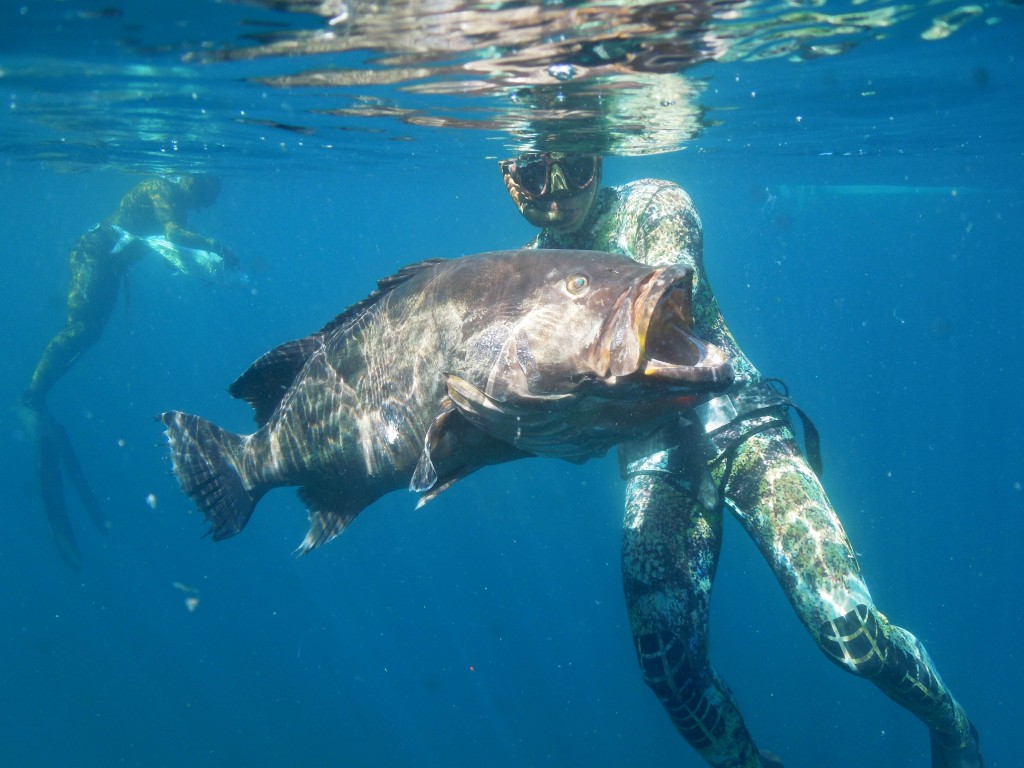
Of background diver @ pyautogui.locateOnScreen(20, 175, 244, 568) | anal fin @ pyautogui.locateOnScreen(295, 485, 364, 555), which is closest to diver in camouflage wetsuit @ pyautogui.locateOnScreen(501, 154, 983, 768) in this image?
anal fin @ pyautogui.locateOnScreen(295, 485, 364, 555)

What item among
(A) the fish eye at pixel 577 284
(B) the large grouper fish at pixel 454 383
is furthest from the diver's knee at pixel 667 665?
(A) the fish eye at pixel 577 284

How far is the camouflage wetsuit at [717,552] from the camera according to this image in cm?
440

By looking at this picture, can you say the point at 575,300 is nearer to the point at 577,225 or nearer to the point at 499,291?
the point at 499,291

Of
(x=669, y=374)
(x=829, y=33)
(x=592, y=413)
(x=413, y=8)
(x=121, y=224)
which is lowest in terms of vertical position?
(x=121, y=224)

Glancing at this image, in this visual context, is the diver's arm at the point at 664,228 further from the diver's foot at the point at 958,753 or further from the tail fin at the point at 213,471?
the diver's foot at the point at 958,753

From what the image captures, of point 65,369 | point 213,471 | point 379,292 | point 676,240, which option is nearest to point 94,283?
point 65,369

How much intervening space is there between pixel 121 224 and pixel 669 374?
19396 millimetres

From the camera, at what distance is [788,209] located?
44000mm

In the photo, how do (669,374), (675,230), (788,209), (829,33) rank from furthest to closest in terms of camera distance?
(788,209) < (829,33) < (675,230) < (669,374)

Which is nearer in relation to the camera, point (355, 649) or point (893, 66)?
point (893, 66)

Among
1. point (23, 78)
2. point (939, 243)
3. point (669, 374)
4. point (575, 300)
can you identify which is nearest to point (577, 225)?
point (575, 300)

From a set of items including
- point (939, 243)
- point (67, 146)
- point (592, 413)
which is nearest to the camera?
point (592, 413)

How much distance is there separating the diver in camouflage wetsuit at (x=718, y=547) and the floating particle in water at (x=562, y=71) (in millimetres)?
2738

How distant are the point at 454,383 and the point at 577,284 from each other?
2.80 ft
